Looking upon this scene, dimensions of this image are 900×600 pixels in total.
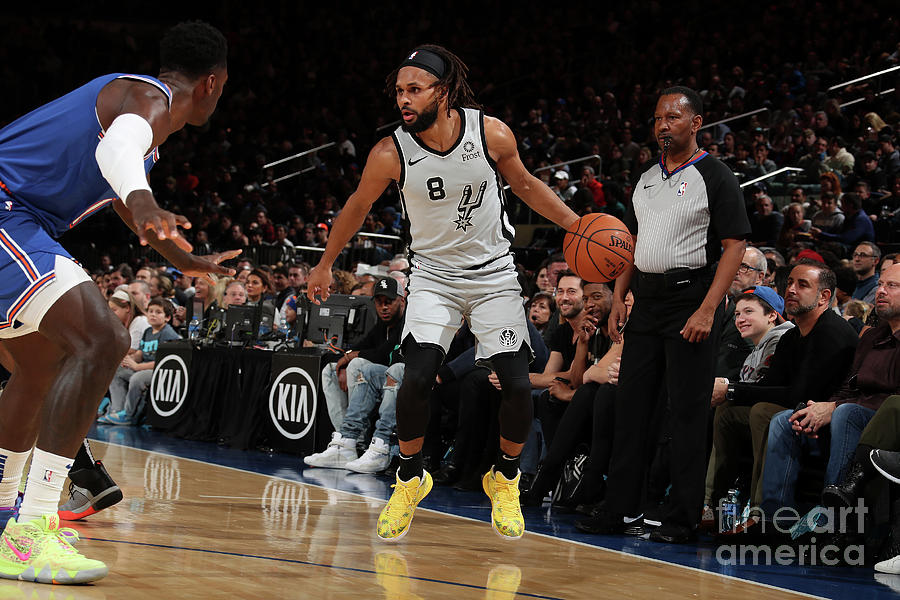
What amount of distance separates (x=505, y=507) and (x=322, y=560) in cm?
102

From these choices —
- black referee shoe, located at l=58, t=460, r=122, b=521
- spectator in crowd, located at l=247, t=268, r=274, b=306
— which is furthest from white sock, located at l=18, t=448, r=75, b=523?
spectator in crowd, located at l=247, t=268, r=274, b=306

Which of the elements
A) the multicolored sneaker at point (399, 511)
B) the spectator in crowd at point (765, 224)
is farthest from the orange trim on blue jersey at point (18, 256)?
the spectator in crowd at point (765, 224)

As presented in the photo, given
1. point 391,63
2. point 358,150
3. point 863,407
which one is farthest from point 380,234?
point 863,407

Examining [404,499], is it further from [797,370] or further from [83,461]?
[797,370]

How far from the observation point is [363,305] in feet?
25.0

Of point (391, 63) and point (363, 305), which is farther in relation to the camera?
point (391, 63)

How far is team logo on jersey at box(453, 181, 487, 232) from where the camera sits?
168 inches

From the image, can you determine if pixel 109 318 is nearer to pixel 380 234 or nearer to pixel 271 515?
pixel 271 515

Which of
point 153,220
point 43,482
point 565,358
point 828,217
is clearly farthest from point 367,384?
point 828,217

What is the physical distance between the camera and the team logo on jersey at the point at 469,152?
4.23 m

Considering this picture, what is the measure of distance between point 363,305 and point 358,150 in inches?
483

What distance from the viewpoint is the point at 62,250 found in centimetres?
325

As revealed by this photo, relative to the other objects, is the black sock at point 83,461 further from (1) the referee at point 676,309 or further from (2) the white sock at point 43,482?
(1) the referee at point 676,309

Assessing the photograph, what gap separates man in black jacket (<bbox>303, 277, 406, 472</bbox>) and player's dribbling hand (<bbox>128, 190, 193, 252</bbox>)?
4.13 metres
